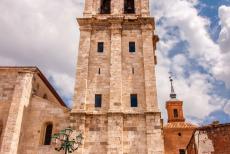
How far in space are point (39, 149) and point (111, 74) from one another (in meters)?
7.30

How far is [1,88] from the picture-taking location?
21.8m

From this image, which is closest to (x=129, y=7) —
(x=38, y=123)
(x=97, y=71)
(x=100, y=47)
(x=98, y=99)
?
(x=100, y=47)

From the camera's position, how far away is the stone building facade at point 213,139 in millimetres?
21078

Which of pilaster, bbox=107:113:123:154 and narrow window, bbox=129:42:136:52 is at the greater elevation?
narrow window, bbox=129:42:136:52

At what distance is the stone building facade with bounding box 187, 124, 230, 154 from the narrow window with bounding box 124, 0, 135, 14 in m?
11.8

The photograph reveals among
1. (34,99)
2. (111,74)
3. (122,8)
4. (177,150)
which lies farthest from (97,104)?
(177,150)

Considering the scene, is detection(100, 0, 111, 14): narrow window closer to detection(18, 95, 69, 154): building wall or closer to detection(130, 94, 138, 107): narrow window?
detection(130, 94, 138, 107): narrow window

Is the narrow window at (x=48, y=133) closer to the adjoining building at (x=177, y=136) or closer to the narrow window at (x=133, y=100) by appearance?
the narrow window at (x=133, y=100)

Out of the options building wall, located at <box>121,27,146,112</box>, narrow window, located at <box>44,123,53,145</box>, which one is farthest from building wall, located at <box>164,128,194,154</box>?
narrow window, located at <box>44,123,53,145</box>

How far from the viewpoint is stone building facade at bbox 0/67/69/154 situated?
20.0m

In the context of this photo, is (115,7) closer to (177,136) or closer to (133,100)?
(133,100)

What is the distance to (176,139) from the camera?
36188mm

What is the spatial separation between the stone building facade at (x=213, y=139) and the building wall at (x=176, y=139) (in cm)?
1361

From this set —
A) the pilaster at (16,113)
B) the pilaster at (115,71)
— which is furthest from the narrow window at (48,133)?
the pilaster at (115,71)
